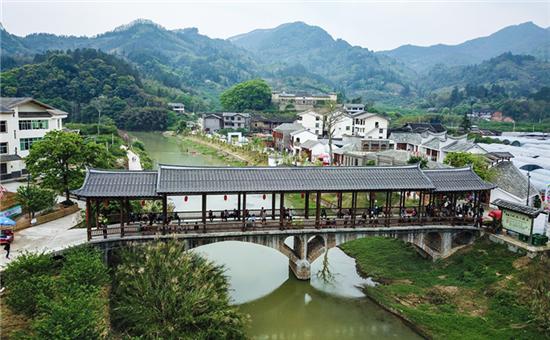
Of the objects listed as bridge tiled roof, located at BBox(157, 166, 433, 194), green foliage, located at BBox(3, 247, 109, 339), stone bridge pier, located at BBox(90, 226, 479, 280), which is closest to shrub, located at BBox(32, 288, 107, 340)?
green foliage, located at BBox(3, 247, 109, 339)

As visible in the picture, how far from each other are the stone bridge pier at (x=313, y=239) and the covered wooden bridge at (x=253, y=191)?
38 centimetres

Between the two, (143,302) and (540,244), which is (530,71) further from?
(143,302)

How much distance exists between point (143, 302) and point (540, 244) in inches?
786

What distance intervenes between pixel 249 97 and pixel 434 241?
88.9 meters

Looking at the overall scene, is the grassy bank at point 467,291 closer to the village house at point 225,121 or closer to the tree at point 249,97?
the village house at point 225,121

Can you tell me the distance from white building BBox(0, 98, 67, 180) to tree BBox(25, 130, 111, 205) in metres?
9.26

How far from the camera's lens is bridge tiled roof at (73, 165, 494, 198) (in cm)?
2053

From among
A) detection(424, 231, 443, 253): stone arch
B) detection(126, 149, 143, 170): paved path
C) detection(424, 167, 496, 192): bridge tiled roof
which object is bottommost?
detection(424, 231, 443, 253): stone arch

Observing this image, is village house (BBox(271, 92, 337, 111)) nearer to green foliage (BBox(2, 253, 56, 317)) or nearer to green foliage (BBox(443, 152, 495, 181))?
green foliage (BBox(443, 152, 495, 181))

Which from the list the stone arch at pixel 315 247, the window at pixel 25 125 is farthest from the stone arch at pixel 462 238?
the window at pixel 25 125

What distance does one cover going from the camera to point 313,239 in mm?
24266

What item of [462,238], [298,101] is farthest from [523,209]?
[298,101]

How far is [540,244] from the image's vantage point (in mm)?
22953

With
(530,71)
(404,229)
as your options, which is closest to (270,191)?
(404,229)
